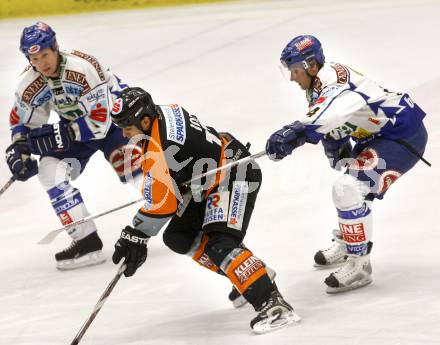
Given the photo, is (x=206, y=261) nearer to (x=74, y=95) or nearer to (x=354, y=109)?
(x=354, y=109)

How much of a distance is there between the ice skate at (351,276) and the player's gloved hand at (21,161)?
6.35 ft

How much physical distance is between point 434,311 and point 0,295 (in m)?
2.35

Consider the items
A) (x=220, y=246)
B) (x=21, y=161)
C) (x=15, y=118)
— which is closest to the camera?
(x=220, y=246)

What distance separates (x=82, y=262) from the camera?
5.75m

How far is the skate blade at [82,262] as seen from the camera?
5.75 metres

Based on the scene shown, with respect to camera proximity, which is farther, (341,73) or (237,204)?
(341,73)

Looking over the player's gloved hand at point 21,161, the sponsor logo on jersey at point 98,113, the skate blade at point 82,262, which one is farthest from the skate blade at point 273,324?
the player's gloved hand at point 21,161

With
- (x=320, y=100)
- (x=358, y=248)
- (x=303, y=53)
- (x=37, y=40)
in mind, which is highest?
(x=37, y=40)

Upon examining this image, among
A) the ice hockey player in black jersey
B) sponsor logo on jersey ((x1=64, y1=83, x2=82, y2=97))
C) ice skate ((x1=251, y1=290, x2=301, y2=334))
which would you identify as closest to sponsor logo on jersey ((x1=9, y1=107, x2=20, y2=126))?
sponsor logo on jersey ((x1=64, y1=83, x2=82, y2=97))

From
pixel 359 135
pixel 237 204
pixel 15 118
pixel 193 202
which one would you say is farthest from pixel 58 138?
pixel 359 135

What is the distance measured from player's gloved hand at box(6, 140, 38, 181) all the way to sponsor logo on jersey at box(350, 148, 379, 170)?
6.46 ft

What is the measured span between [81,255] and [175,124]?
5.43ft

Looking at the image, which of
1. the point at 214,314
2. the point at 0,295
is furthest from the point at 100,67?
the point at 214,314

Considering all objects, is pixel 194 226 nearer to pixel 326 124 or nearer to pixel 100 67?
pixel 326 124
